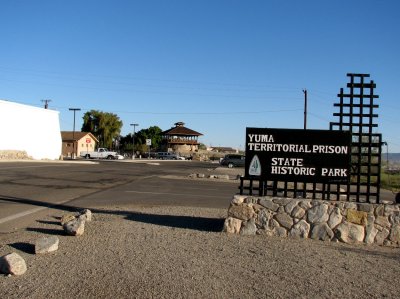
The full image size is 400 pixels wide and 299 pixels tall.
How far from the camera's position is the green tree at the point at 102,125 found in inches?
4065

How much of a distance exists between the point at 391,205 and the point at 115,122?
98.5m

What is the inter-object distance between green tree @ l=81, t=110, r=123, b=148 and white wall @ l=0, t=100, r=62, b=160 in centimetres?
4219

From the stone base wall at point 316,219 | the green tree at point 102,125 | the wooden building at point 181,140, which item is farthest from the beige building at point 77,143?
the stone base wall at point 316,219

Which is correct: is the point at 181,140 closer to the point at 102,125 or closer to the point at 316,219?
the point at 102,125

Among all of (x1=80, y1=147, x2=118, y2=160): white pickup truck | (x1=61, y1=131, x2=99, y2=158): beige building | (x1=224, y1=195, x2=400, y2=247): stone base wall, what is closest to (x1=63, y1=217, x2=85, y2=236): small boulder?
(x1=224, y1=195, x2=400, y2=247): stone base wall

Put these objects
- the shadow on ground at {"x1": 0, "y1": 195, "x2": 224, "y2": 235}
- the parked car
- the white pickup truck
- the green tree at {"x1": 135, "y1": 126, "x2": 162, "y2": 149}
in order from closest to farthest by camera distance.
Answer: the shadow on ground at {"x1": 0, "y1": 195, "x2": 224, "y2": 235}
the parked car
the white pickup truck
the green tree at {"x1": 135, "y1": 126, "x2": 162, "y2": 149}

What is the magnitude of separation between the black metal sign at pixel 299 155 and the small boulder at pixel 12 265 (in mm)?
4966

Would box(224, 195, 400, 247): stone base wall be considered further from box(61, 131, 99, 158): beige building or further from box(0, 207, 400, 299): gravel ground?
box(61, 131, 99, 158): beige building

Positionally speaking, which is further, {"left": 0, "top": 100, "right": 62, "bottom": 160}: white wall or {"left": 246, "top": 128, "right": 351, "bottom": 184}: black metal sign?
{"left": 0, "top": 100, "right": 62, "bottom": 160}: white wall

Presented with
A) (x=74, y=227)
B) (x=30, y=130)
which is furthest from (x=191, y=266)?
(x=30, y=130)

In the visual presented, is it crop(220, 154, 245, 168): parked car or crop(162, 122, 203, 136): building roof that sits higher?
crop(162, 122, 203, 136): building roof

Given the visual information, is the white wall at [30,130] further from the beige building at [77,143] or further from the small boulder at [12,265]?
the small boulder at [12,265]

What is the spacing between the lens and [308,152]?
9477 mm

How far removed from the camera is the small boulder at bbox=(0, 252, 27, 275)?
588cm
